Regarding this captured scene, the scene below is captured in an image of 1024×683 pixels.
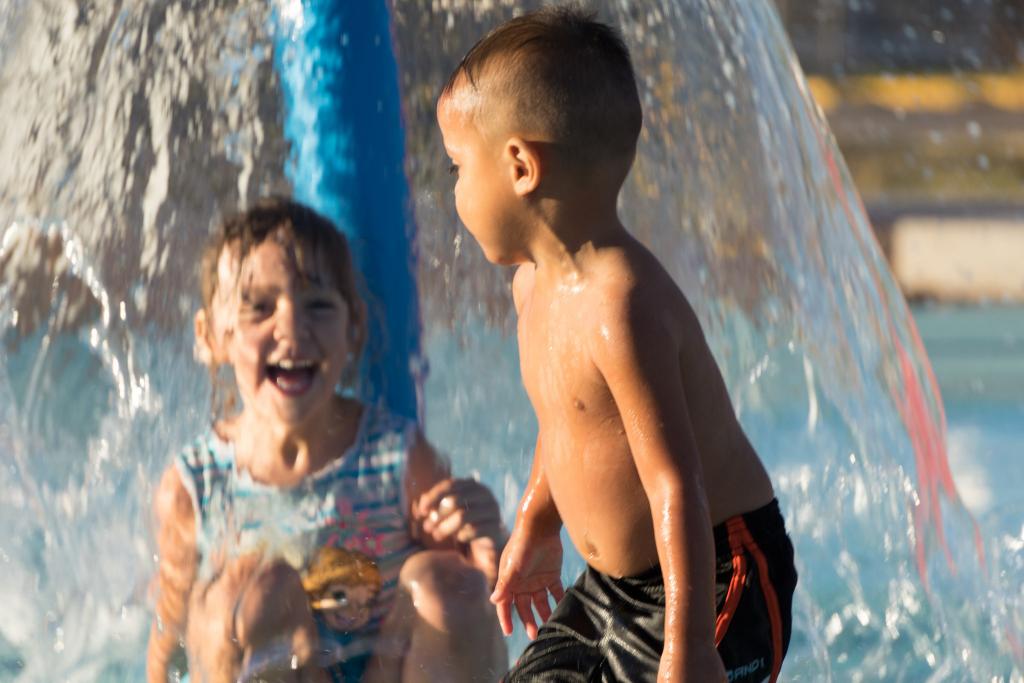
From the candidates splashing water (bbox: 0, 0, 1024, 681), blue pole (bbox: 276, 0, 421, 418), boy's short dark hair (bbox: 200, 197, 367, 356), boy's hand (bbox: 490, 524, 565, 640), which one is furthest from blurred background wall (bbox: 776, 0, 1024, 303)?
boy's hand (bbox: 490, 524, 565, 640)

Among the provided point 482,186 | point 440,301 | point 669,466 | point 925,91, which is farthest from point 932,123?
point 669,466

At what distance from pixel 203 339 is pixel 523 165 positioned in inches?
34.2

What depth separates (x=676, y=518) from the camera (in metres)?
1.45

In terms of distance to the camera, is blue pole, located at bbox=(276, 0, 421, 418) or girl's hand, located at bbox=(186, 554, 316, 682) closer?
girl's hand, located at bbox=(186, 554, 316, 682)

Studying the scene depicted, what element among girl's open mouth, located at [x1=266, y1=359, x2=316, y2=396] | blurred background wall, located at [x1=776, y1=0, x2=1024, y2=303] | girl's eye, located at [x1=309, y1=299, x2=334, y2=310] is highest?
blurred background wall, located at [x1=776, y1=0, x2=1024, y2=303]

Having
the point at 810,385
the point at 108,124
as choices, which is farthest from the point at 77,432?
the point at 810,385

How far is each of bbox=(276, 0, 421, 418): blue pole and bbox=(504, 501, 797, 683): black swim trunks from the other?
66 centimetres

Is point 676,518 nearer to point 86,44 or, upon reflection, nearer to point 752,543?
point 752,543

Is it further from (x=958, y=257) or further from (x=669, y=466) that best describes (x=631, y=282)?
(x=958, y=257)

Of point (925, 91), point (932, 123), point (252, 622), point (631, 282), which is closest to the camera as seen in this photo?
point (631, 282)

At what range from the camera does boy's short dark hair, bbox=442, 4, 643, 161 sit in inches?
60.8

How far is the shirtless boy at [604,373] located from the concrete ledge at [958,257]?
19.8 ft

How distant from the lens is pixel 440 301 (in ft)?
8.27

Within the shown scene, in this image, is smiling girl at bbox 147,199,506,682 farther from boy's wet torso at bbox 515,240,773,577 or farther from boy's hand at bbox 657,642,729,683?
boy's hand at bbox 657,642,729,683
